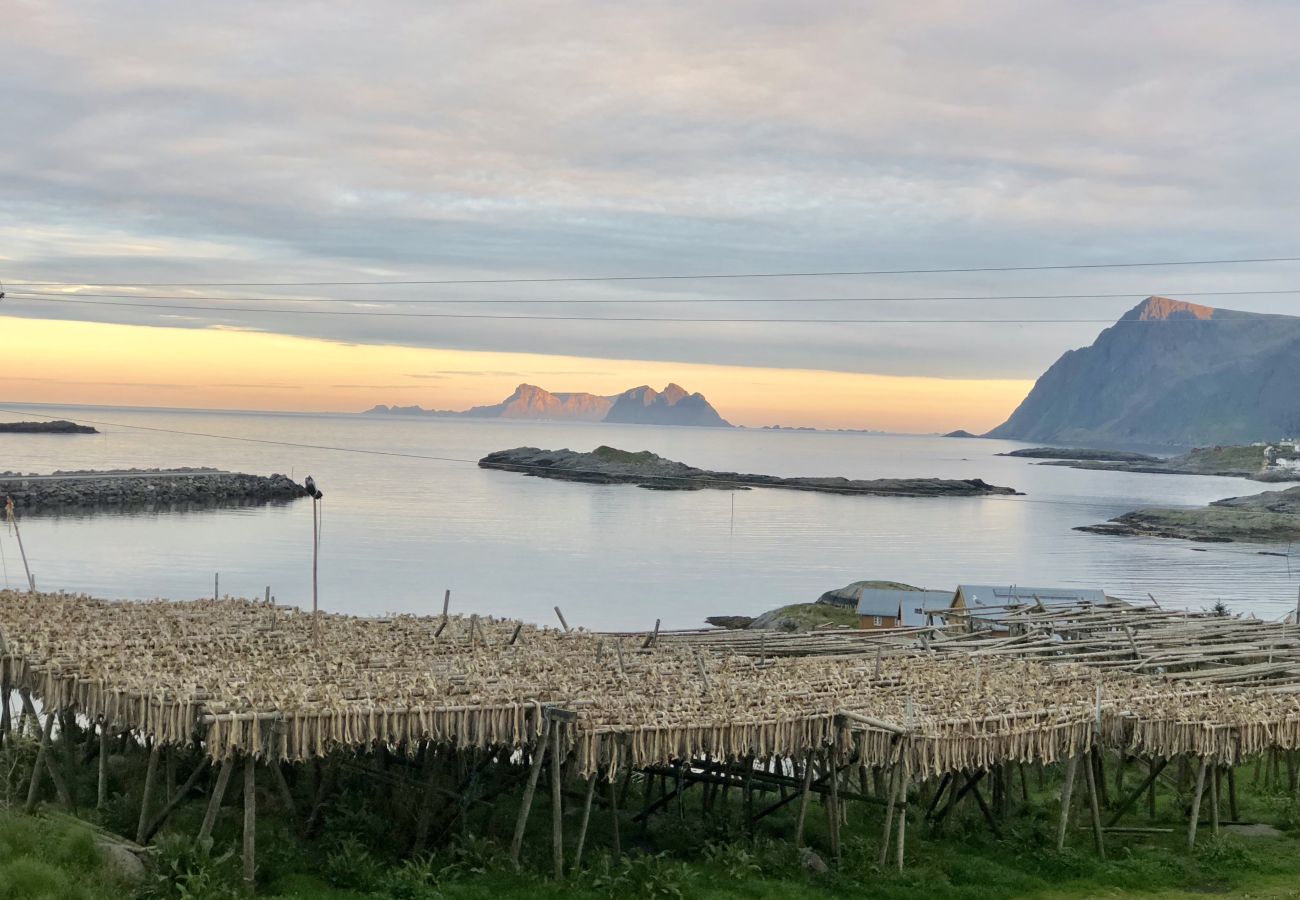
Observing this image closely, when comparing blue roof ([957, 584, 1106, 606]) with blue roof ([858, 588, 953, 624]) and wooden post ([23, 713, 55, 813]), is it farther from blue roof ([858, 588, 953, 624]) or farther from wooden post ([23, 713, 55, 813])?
wooden post ([23, 713, 55, 813])

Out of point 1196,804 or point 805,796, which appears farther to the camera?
point 1196,804

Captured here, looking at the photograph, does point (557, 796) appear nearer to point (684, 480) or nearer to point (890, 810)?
point (890, 810)

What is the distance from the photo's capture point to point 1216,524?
314 ft

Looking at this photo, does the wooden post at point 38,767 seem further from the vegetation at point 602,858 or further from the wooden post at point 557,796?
the wooden post at point 557,796

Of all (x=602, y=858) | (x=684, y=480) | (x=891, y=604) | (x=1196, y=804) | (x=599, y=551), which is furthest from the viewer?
(x=684, y=480)

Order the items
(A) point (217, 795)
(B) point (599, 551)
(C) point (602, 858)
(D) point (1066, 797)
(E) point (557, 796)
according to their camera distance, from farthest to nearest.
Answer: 1. (B) point (599, 551)
2. (D) point (1066, 797)
3. (C) point (602, 858)
4. (E) point (557, 796)
5. (A) point (217, 795)

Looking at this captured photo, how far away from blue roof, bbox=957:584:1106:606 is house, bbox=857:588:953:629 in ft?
3.88

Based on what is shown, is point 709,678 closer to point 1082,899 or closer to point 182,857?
point 1082,899

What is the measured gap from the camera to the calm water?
58.1m

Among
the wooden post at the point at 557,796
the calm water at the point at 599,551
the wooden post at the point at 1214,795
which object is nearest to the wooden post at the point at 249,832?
the wooden post at the point at 557,796

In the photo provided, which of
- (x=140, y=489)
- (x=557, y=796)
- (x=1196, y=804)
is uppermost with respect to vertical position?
(x=557, y=796)

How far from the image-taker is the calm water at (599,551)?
58062 mm

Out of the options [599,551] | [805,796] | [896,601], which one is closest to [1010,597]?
[896,601]

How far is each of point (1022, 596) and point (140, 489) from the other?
7455cm
